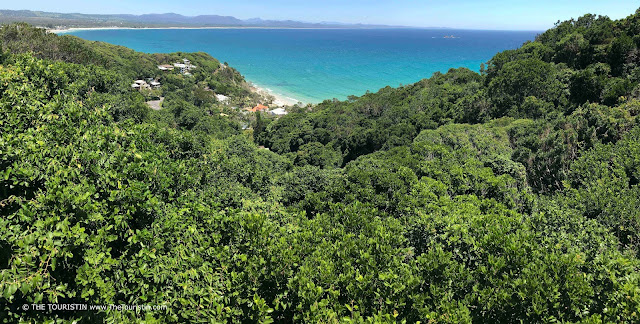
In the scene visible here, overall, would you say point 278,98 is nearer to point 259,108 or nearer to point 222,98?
point 259,108

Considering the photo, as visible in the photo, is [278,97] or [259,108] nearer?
[259,108]

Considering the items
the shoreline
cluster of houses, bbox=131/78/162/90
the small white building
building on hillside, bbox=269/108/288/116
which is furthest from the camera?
the shoreline

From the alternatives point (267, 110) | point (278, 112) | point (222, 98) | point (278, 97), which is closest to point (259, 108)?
point (267, 110)

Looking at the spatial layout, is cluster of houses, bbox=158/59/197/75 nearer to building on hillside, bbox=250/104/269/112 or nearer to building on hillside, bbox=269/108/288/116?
building on hillside, bbox=250/104/269/112

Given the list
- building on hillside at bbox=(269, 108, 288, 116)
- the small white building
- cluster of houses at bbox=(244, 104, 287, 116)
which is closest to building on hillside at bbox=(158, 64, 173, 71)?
the small white building

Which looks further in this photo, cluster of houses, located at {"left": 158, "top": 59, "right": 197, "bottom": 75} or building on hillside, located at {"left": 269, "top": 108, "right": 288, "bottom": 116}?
cluster of houses, located at {"left": 158, "top": 59, "right": 197, "bottom": 75}

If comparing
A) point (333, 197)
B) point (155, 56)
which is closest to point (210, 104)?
point (155, 56)

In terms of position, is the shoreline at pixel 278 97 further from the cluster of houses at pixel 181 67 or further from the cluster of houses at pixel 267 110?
the cluster of houses at pixel 181 67

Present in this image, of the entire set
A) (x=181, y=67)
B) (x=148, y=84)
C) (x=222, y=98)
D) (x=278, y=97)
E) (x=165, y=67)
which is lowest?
(x=222, y=98)

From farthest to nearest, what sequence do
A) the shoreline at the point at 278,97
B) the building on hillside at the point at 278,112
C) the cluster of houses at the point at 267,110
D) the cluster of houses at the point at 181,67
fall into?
the cluster of houses at the point at 181,67 < the shoreline at the point at 278,97 < the cluster of houses at the point at 267,110 < the building on hillside at the point at 278,112

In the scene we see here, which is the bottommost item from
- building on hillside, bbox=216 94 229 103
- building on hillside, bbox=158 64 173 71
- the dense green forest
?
building on hillside, bbox=216 94 229 103

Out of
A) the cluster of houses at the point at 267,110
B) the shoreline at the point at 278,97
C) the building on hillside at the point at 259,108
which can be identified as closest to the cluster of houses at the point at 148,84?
the cluster of houses at the point at 267,110

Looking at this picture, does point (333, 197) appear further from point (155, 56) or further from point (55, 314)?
point (155, 56)
